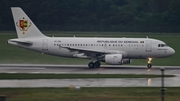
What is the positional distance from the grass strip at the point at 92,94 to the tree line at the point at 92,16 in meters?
55.9

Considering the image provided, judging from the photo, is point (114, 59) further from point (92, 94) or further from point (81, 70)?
point (92, 94)

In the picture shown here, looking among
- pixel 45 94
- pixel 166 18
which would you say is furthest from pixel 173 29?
pixel 45 94

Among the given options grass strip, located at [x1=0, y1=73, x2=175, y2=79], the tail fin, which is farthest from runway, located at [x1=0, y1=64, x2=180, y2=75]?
the tail fin

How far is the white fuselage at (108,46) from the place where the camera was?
46.2 m

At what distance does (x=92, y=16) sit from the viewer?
304ft

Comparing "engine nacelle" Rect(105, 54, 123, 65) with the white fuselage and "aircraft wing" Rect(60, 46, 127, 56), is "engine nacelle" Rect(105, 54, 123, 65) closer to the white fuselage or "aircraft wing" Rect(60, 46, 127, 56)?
"aircraft wing" Rect(60, 46, 127, 56)

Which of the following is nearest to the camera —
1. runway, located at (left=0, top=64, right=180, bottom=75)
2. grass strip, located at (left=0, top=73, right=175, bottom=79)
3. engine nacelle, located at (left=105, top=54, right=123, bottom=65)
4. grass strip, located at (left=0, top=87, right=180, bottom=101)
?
grass strip, located at (left=0, top=87, right=180, bottom=101)

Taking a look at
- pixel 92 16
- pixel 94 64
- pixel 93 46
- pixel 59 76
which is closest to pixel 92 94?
pixel 59 76

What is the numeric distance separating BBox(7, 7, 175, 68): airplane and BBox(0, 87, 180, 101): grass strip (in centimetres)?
1524

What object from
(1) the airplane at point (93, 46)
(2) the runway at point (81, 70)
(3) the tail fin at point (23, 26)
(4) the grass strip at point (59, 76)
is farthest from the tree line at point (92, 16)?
(4) the grass strip at point (59, 76)

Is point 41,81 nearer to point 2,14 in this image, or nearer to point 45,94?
point 45,94

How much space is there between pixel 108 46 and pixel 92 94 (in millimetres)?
19002

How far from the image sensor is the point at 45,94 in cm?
2784

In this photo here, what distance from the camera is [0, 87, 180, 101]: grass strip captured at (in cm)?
2645
